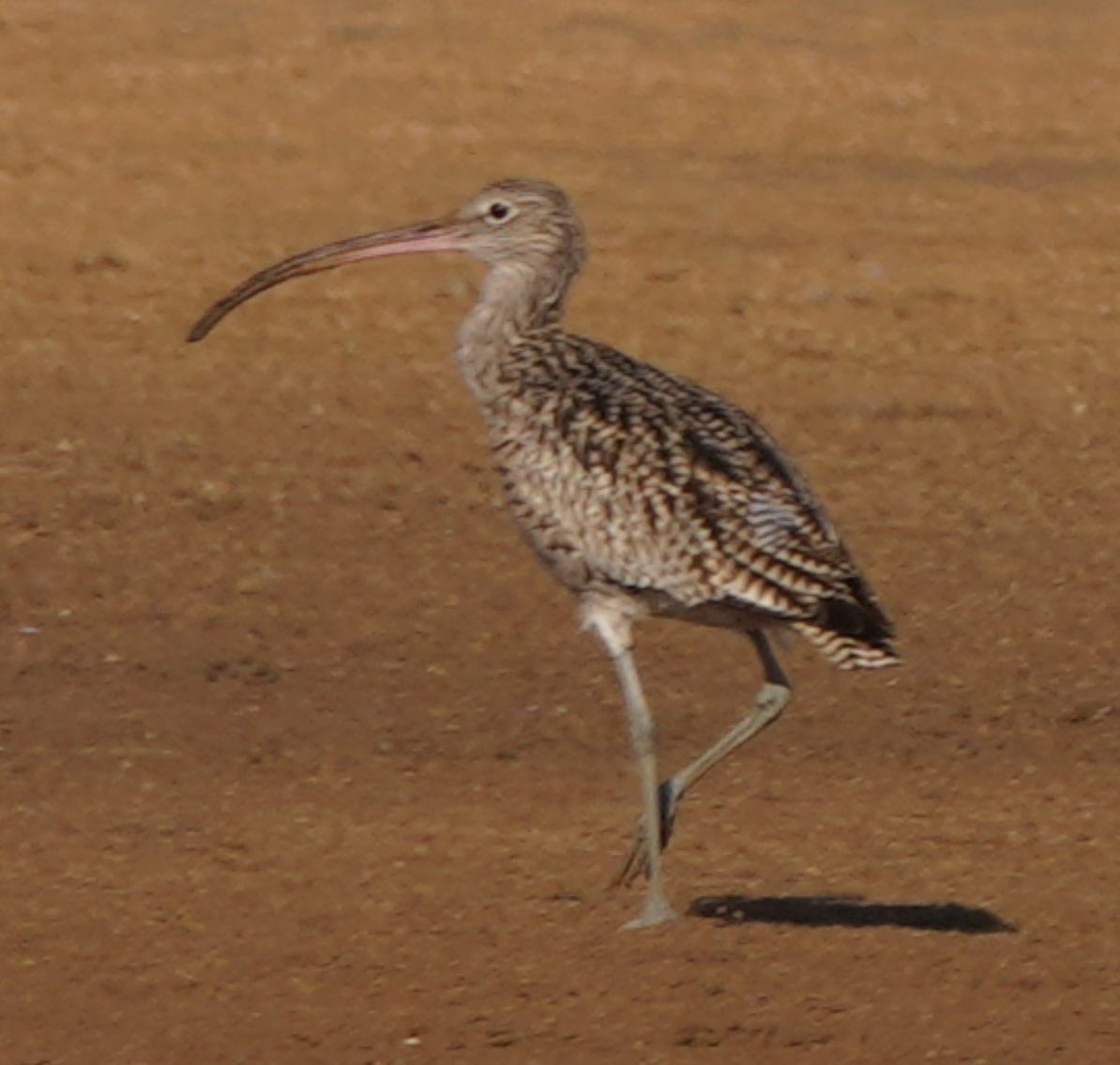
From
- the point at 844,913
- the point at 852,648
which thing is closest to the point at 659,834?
the point at 844,913

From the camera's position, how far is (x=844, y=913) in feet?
24.8

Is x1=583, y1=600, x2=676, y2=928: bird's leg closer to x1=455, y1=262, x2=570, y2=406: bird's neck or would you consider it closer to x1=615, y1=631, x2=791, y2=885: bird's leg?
x1=615, y1=631, x2=791, y2=885: bird's leg

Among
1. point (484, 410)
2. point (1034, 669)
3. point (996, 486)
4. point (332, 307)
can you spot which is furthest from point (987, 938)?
point (332, 307)

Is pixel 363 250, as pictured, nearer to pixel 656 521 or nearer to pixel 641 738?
pixel 656 521

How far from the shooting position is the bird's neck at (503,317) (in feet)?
25.7

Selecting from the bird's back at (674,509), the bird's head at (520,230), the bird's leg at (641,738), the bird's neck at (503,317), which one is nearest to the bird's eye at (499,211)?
the bird's head at (520,230)

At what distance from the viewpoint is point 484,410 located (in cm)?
777

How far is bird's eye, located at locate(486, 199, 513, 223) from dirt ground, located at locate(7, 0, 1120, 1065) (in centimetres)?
141

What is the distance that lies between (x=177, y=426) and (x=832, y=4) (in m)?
10.5

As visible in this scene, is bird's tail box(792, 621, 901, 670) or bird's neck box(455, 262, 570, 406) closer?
bird's tail box(792, 621, 901, 670)

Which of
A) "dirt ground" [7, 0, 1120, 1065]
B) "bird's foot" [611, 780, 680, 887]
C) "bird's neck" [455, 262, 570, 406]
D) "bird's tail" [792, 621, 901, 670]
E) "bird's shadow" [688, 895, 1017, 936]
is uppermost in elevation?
"bird's neck" [455, 262, 570, 406]

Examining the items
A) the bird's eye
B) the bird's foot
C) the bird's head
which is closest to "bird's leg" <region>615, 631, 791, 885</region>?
the bird's foot

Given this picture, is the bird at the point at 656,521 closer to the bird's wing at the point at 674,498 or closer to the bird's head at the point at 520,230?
the bird's wing at the point at 674,498

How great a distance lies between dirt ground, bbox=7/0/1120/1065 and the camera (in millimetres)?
7082
